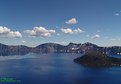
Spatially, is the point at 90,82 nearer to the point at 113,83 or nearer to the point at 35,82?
the point at 113,83

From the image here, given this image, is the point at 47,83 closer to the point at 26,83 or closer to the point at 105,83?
the point at 26,83

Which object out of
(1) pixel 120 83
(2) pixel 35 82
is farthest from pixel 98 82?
(2) pixel 35 82

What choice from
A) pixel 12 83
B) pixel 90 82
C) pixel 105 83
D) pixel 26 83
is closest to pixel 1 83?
pixel 12 83

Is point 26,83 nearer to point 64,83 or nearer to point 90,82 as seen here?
point 64,83

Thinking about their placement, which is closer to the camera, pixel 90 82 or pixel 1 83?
pixel 1 83

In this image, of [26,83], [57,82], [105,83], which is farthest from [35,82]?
[105,83]

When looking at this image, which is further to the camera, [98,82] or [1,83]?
[98,82]

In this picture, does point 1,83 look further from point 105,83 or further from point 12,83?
point 105,83
